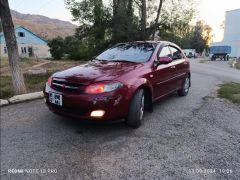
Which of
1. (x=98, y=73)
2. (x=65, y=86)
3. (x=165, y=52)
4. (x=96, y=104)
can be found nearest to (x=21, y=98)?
(x=65, y=86)

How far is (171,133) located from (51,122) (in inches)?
86.6

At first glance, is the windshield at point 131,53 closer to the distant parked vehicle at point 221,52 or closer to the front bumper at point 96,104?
the front bumper at point 96,104

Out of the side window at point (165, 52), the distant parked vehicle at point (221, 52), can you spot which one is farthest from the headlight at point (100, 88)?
the distant parked vehicle at point (221, 52)

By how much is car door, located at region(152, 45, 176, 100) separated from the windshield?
236 millimetres

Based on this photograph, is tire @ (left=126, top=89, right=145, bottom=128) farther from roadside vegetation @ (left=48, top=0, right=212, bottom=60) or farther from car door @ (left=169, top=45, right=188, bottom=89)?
roadside vegetation @ (left=48, top=0, right=212, bottom=60)

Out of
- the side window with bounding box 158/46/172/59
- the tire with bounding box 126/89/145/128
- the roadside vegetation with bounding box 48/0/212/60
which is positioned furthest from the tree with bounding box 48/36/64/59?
the tire with bounding box 126/89/145/128

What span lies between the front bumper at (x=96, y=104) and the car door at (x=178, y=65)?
7.72ft

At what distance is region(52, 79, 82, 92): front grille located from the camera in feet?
11.7

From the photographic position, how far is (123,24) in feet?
48.4

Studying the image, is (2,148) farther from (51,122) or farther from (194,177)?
(194,177)

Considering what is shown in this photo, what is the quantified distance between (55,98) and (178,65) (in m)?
3.21

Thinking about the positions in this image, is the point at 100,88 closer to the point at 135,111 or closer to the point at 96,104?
the point at 96,104

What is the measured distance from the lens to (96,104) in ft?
11.3

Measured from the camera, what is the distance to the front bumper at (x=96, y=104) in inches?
135
